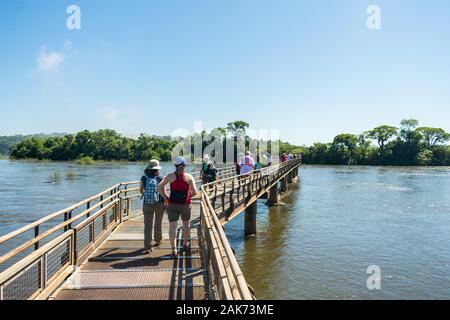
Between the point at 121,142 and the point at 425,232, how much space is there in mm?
118520

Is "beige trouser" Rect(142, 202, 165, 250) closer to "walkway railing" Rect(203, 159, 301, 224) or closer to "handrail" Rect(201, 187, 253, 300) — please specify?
"handrail" Rect(201, 187, 253, 300)

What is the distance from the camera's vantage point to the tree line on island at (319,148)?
113875 millimetres

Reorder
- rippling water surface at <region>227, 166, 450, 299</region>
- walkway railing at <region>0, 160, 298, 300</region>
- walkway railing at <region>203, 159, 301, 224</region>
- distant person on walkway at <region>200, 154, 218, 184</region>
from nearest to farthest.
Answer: walkway railing at <region>0, 160, 298, 300</region>, rippling water surface at <region>227, 166, 450, 299</region>, walkway railing at <region>203, 159, 301, 224</region>, distant person on walkway at <region>200, 154, 218, 184</region>

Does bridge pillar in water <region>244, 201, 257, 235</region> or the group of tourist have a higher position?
the group of tourist

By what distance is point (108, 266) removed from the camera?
22.8 feet

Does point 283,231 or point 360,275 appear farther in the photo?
point 283,231

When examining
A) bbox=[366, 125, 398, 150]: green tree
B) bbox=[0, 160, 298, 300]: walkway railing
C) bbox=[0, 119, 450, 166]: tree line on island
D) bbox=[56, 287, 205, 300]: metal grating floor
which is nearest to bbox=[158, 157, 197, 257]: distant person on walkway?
bbox=[0, 160, 298, 300]: walkway railing

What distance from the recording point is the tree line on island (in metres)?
114

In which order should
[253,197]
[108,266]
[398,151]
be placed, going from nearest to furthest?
1. [108,266]
2. [253,197]
3. [398,151]

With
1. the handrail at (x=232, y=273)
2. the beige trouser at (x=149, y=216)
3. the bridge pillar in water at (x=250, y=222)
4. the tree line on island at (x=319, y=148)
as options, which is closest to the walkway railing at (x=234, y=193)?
the bridge pillar in water at (x=250, y=222)

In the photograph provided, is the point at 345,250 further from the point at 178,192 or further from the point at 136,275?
the point at 136,275

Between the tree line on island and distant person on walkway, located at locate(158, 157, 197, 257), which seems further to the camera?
the tree line on island

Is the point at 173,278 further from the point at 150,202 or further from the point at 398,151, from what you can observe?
the point at 398,151
